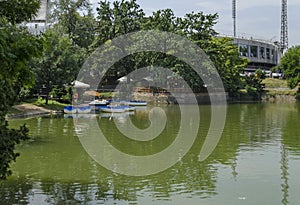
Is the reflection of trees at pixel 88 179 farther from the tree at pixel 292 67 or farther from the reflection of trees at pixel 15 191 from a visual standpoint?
the tree at pixel 292 67

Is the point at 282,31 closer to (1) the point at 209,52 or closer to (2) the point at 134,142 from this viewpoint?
(1) the point at 209,52

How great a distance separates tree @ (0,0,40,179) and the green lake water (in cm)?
260

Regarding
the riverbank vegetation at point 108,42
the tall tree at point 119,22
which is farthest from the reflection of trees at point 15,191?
the tall tree at point 119,22

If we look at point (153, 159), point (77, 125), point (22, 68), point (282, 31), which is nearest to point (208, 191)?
point (153, 159)

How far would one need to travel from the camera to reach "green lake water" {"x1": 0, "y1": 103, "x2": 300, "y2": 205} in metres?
10.5

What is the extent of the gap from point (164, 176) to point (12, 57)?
8296 millimetres

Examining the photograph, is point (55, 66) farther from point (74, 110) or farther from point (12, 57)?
point (12, 57)

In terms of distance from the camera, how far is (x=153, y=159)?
15844mm

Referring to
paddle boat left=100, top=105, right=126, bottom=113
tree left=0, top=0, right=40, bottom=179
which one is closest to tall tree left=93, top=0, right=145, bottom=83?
paddle boat left=100, top=105, right=126, bottom=113

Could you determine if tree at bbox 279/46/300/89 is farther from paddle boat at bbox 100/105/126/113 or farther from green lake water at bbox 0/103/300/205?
green lake water at bbox 0/103/300/205

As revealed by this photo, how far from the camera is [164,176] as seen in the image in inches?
511

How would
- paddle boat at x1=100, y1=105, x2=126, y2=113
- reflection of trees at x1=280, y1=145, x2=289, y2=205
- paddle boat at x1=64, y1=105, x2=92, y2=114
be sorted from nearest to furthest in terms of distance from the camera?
reflection of trees at x1=280, y1=145, x2=289, y2=205 < paddle boat at x1=64, y1=105, x2=92, y2=114 < paddle boat at x1=100, y1=105, x2=126, y2=113

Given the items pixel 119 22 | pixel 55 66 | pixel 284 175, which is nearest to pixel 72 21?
pixel 119 22

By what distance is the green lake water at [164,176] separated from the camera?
34.5ft
